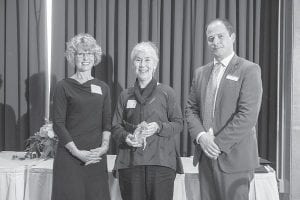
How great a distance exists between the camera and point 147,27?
3.37m

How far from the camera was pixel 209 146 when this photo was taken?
76.0 inches

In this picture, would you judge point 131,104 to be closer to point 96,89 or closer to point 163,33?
point 96,89

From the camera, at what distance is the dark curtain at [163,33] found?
336 cm

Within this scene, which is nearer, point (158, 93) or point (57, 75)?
point (158, 93)

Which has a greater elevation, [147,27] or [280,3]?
[280,3]

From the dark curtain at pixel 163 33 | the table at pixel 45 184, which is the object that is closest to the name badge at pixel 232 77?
the table at pixel 45 184

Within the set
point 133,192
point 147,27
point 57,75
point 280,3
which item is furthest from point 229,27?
point 57,75

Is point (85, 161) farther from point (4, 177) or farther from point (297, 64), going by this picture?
point (297, 64)

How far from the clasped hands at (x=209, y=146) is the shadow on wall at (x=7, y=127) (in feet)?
7.13

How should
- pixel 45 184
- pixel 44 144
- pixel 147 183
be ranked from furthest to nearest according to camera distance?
pixel 44 144 → pixel 45 184 → pixel 147 183

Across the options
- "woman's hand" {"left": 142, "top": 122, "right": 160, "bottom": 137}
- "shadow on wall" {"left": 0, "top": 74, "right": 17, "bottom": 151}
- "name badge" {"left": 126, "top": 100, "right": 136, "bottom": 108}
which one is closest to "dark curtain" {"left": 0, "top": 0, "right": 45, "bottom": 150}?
"shadow on wall" {"left": 0, "top": 74, "right": 17, "bottom": 151}

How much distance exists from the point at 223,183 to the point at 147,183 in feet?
1.51

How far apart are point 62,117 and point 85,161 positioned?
0.31m

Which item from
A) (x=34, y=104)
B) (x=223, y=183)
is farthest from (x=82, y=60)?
(x=34, y=104)
